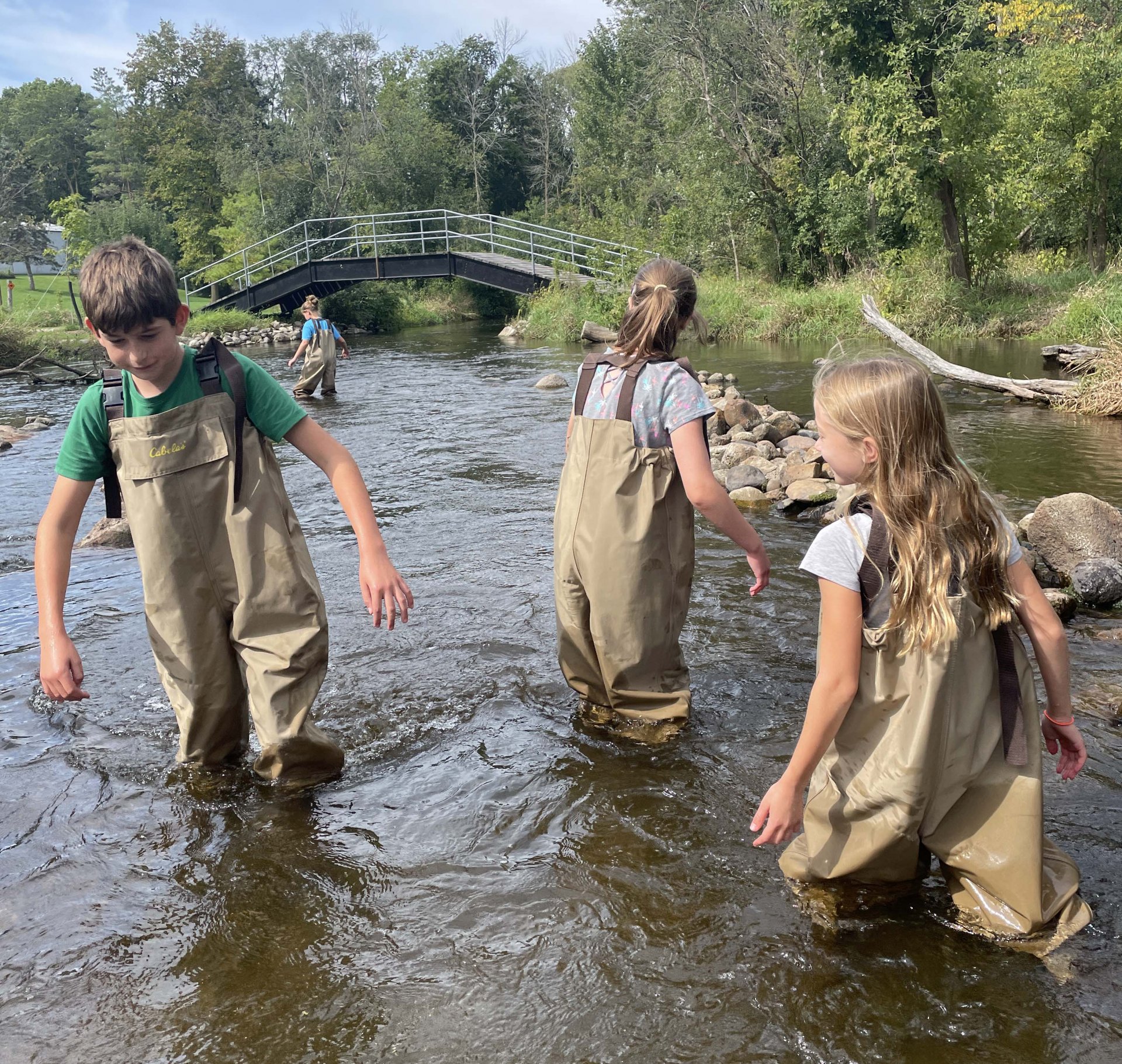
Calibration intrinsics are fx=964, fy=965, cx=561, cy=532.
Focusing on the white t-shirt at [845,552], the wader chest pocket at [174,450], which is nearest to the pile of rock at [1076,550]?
the white t-shirt at [845,552]

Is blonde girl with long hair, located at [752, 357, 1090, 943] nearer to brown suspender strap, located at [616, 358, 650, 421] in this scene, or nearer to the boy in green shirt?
brown suspender strap, located at [616, 358, 650, 421]

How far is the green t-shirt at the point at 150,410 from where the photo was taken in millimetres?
3115

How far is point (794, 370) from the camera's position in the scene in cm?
1795

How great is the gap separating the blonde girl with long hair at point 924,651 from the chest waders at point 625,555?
47.5 inches

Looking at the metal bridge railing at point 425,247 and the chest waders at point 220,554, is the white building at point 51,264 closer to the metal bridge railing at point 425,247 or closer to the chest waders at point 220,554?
the metal bridge railing at point 425,247

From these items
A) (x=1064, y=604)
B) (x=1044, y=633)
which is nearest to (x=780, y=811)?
(x=1044, y=633)

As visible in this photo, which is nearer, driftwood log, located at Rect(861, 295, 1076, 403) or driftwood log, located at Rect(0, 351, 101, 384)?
driftwood log, located at Rect(861, 295, 1076, 403)

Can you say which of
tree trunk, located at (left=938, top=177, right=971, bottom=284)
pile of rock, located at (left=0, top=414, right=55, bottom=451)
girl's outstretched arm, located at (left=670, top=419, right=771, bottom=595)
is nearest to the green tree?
tree trunk, located at (left=938, top=177, right=971, bottom=284)

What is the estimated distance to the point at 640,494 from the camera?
3.60m

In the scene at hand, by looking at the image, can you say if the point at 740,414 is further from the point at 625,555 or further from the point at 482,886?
the point at 482,886

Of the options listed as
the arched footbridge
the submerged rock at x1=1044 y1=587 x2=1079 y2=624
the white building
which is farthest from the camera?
the white building

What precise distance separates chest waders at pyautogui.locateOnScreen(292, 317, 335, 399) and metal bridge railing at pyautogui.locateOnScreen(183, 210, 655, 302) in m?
12.6

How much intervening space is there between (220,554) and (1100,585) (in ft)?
15.4

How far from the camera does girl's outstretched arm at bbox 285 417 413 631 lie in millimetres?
2914
